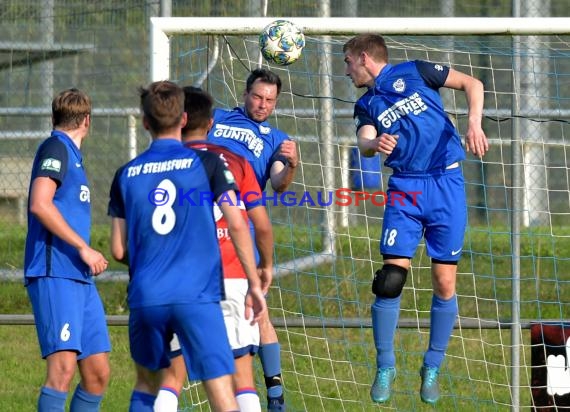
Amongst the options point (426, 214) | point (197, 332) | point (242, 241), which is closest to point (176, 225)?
point (242, 241)

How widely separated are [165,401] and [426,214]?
85.5 inches

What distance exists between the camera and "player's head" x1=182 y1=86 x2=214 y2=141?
541 cm

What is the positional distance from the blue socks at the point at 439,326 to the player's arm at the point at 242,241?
84.2 inches

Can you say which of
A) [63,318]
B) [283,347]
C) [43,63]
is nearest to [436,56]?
[283,347]

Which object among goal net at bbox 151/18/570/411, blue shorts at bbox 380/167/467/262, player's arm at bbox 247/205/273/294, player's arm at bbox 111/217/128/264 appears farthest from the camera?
goal net at bbox 151/18/570/411

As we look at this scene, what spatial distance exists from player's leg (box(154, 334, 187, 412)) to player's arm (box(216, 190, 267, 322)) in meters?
0.49

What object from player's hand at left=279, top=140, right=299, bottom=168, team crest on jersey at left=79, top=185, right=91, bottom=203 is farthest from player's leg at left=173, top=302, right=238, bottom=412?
player's hand at left=279, top=140, right=299, bottom=168

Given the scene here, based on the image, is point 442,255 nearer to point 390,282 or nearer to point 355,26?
point 390,282

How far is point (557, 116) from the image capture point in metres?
9.55

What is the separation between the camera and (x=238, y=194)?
511cm

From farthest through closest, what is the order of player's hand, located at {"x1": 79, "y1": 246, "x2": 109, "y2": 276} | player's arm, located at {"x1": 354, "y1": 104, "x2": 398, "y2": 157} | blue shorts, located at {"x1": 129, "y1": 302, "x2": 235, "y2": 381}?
player's arm, located at {"x1": 354, "y1": 104, "x2": 398, "y2": 157}, player's hand, located at {"x1": 79, "y1": 246, "x2": 109, "y2": 276}, blue shorts, located at {"x1": 129, "y1": 302, "x2": 235, "y2": 381}

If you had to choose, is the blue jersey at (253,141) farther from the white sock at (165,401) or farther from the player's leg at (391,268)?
the white sock at (165,401)

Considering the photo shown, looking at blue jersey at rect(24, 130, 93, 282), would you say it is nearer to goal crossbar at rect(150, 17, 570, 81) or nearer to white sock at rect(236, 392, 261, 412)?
white sock at rect(236, 392, 261, 412)

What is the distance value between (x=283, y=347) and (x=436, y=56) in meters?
2.90
